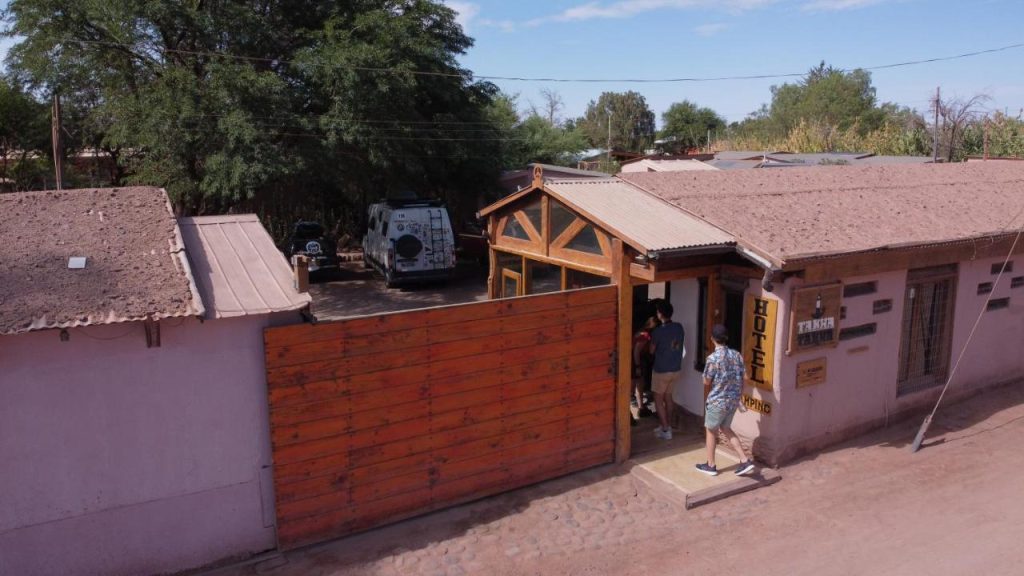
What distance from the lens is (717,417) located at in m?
7.43

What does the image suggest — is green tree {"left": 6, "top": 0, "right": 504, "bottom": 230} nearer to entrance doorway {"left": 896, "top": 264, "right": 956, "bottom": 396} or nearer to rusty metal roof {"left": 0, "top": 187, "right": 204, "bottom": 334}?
rusty metal roof {"left": 0, "top": 187, "right": 204, "bottom": 334}

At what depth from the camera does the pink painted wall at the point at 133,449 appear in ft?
17.5

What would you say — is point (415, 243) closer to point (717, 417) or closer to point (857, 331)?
point (857, 331)

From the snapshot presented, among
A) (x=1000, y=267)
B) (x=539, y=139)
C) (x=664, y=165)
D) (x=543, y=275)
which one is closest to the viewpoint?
(x=1000, y=267)

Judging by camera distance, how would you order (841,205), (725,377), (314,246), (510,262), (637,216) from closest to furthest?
(725,377) → (637,216) → (841,205) → (510,262) → (314,246)

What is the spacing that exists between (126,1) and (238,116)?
385cm

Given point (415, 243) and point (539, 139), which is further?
point (539, 139)

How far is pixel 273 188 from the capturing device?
22.4 m

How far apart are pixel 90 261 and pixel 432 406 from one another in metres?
3.17

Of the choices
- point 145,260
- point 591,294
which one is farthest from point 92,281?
point 591,294

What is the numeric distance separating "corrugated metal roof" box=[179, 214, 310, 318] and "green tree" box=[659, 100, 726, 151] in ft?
217

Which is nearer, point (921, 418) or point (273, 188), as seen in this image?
point (921, 418)

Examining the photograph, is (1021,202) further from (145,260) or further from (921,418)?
(145,260)

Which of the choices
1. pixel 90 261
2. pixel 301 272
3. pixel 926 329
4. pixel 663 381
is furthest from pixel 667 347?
pixel 90 261
